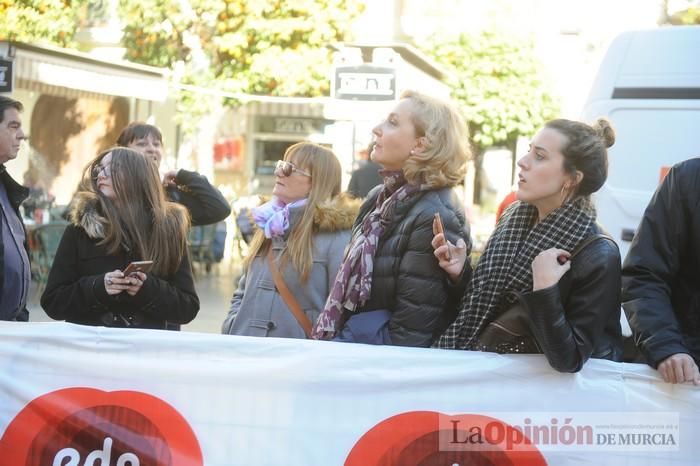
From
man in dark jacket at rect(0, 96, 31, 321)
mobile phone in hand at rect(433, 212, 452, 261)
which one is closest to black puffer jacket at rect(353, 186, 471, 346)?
mobile phone in hand at rect(433, 212, 452, 261)

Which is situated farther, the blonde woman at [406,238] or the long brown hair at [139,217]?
the long brown hair at [139,217]

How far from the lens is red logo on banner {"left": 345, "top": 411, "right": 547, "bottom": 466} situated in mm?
3744

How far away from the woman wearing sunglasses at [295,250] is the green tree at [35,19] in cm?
1132

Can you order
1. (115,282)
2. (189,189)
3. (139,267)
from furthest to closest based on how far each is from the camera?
(189,189) → (115,282) → (139,267)

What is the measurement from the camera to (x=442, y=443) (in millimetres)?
3758

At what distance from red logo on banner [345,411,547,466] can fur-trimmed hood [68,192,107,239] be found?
1.53 meters

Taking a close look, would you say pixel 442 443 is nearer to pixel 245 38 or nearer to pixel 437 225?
pixel 437 225

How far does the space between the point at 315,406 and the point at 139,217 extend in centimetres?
133

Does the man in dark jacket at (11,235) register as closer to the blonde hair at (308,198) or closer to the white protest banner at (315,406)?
the white protest banner at (315,406)

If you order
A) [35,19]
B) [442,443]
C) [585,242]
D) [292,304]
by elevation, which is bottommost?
[442,443]

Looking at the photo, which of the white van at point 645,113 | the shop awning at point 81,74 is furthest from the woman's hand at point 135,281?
the shop awning at point 81,74

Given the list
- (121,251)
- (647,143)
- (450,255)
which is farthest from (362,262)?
(647,143)

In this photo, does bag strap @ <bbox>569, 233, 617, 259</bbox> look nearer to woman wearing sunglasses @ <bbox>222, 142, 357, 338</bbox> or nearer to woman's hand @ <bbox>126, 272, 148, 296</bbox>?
woman wearing sunglasses @ <bbox>222, 142, 357, 338</bbox>

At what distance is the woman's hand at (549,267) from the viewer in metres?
3.47
